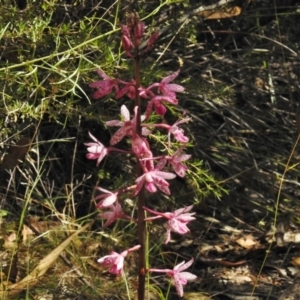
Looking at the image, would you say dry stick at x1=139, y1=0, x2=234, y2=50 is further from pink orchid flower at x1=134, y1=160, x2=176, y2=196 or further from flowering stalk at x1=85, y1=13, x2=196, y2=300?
pink orchid flower at x1=134, y1=160, x2=176, y2=196

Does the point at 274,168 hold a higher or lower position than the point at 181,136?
lower

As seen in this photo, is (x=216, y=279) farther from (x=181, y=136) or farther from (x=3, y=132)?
(x=181, y=136)

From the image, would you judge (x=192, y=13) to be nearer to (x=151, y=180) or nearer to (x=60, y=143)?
(x=60, y=143)

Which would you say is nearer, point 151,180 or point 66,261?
point 151,180

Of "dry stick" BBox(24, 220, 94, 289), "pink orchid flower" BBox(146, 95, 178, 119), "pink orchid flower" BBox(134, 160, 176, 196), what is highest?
"pink orchid flower" BBox(146, 95, 178, 119)

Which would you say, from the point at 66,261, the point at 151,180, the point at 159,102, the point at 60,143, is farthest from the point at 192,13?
the point at 151,180

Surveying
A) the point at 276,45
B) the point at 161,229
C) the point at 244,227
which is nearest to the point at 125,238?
the point at 161,229

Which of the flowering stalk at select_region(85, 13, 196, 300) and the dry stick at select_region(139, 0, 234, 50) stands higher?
the flowering stalk at select_region(85, 13, 196, 300)

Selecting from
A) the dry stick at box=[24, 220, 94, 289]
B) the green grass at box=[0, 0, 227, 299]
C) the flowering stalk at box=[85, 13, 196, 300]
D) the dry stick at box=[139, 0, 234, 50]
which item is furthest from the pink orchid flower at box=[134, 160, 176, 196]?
the dry stick at box=[139, 0, 234, 50]

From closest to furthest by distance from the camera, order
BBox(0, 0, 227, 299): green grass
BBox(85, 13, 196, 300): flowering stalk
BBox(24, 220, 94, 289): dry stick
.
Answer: BBox(85, 13, 196, 300): flowering stalk → BBox(0, 0, 227, 299): green grass → BBox(24, 220, 94, 289): dry stick

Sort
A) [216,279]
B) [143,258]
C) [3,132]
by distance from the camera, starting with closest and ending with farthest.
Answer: [143,258], [3,132], [216,279]

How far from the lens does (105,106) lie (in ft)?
12.5

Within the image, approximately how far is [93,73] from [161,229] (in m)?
0.83

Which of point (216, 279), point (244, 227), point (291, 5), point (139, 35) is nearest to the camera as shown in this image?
point (139, 35)
